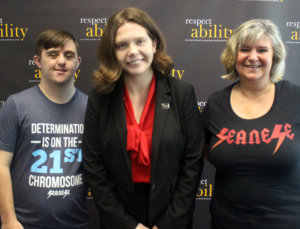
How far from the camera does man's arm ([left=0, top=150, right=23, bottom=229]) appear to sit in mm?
1564

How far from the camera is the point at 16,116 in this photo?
1.58 metres

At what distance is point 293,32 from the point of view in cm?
239

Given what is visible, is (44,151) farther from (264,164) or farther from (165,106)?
(264,164)

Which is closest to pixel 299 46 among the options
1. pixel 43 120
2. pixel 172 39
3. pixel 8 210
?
pixel 172 39

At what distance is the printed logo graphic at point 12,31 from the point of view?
2369 millimetres

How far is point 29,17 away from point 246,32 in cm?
185

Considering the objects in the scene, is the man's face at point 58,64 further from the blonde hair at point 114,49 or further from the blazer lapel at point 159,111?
the blazer lapel at point 159,111

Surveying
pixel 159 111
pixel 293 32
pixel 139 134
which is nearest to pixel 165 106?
pixel 159 111

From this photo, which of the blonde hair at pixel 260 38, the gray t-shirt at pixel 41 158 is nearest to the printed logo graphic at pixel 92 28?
the gray t-shirt at pixel 41 158

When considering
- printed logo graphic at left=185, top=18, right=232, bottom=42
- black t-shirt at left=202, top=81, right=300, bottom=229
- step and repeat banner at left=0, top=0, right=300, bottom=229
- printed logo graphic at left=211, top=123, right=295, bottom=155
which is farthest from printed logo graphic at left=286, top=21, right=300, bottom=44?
printed logo graphic at left=211, top=123, right=295, bottom=155

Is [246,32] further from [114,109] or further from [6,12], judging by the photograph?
[6,12]

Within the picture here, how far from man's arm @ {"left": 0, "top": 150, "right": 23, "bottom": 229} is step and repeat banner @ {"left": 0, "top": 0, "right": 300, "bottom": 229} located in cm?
107

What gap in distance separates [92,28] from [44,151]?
125 centimetres

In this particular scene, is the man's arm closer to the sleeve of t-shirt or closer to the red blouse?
the sleeve of t-shirt
